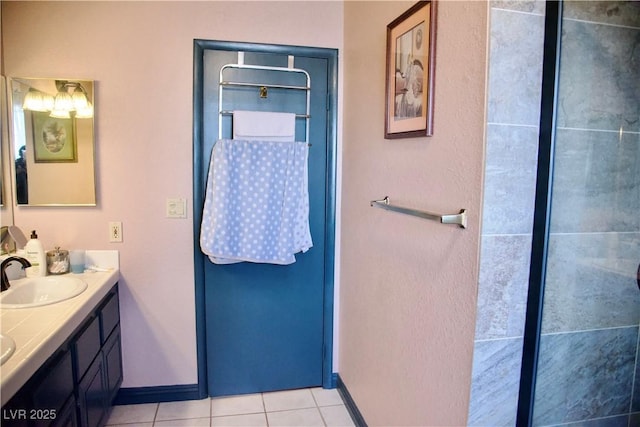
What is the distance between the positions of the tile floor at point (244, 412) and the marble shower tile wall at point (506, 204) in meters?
1.27

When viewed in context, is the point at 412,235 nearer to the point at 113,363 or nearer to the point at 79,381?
the point at 79,381

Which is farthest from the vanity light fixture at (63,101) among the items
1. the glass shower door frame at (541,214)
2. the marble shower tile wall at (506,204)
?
the glass shower door frame at (541,214)

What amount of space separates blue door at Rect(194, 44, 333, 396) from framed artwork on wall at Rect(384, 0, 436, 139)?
74 cm

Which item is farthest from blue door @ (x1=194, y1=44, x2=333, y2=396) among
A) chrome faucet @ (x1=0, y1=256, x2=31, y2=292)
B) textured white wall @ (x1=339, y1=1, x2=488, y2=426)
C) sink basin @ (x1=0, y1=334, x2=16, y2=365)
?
sink basin @ (x1=0, y1=334, x2=16, y2=365)

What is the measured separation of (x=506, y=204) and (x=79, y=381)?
Answer: 68.2 inches

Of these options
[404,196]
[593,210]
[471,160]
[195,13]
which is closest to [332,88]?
[195,13]

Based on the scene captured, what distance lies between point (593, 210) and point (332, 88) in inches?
61.3

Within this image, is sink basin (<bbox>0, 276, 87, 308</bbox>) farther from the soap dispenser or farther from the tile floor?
the tile floor

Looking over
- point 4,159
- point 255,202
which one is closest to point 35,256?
point 4,159

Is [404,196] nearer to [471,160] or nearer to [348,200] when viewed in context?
[471,160]

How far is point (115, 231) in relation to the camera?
2.27 metres

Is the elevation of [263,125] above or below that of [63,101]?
below

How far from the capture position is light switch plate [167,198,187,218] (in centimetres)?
231

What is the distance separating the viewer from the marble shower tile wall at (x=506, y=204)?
1.13 m
